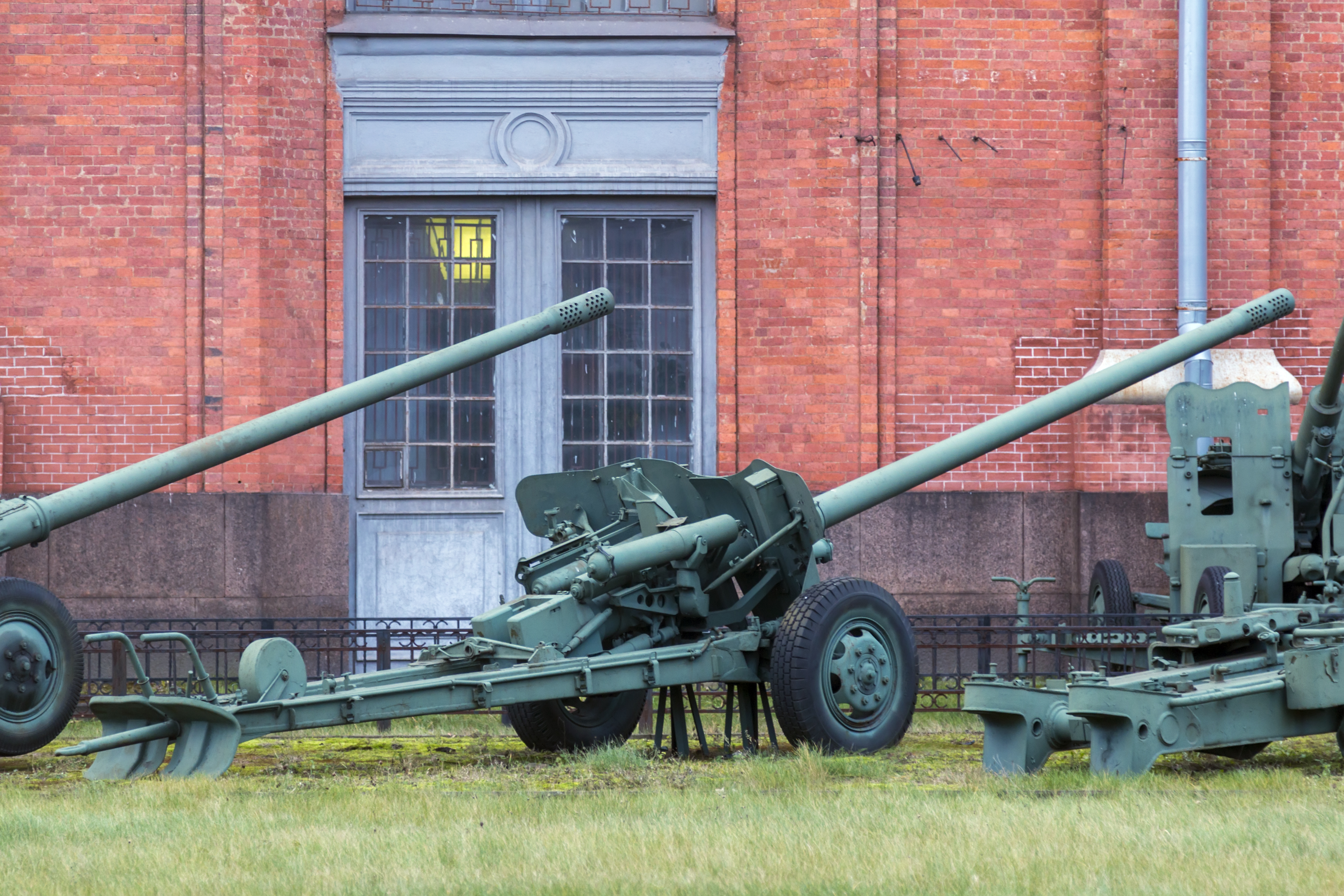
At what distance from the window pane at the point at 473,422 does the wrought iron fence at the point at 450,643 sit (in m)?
1.50

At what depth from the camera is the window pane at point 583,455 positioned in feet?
45.3

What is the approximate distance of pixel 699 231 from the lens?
13.8 m

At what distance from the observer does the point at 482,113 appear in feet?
45.0

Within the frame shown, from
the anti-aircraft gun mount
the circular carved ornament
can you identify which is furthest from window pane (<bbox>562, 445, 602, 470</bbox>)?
the anti-aircraft gun mount

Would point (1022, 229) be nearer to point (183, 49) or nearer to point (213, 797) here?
point (183, 49)

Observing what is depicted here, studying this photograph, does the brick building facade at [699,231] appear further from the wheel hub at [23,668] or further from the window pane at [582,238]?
the wheel hub at [23,668]

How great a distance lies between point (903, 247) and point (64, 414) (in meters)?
6.69

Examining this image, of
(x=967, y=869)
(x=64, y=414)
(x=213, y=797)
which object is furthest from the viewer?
(x=64, y=414)

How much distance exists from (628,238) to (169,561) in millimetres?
4430

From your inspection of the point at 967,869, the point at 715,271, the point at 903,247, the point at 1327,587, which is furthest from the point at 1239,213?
the point at 967,869

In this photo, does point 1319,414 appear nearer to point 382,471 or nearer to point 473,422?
point 473,422

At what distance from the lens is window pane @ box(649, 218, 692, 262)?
45.5ft

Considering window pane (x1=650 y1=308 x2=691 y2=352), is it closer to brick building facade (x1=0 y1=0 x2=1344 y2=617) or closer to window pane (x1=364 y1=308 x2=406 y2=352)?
brick building facade (x1=0 y1=0 x2=1344 y2=617)

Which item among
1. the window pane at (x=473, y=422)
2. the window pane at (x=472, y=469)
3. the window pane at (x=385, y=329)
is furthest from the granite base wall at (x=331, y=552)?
the window pane at (x=385, y=329)
